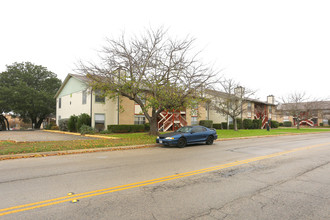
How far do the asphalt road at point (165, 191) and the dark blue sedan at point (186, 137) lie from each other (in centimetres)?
529

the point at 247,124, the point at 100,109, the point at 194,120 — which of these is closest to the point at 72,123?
the point at 100,109

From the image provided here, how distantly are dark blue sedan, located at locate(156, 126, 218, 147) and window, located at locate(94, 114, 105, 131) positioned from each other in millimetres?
13530

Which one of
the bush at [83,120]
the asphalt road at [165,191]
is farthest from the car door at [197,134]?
the bush at [83,120]

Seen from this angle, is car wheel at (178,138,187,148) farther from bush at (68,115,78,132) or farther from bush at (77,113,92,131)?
bush at (68,115,78,132)

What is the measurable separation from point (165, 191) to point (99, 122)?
2183 cm

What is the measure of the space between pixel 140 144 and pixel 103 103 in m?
12.9

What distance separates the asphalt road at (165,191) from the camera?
12.4 ft

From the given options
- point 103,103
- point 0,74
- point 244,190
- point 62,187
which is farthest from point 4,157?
point 0,74

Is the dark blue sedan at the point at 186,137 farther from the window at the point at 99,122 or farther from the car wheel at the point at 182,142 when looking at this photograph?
the window at the point at 99,122

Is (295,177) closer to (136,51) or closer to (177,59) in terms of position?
(177,59)

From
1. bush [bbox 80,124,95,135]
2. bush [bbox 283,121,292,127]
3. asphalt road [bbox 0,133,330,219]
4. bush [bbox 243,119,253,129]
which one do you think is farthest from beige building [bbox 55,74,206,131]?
bush [bbox 283,121,292,127]

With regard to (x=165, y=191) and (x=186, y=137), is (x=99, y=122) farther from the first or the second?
(x=165, y=191)

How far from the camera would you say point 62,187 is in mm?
5199

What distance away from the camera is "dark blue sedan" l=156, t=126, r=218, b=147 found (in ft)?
42.9
